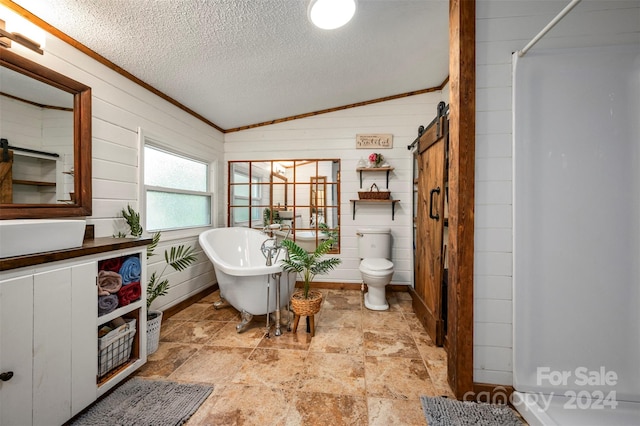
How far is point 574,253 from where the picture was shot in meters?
1.28

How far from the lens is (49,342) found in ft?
3.47

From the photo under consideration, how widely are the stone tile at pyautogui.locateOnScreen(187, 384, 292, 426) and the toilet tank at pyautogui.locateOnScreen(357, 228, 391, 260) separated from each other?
5.80 ft

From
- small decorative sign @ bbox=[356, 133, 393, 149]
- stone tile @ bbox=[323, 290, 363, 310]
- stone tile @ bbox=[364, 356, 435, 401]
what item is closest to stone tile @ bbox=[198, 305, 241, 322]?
stone tile @ bbox=[323, 290, 363, 310]

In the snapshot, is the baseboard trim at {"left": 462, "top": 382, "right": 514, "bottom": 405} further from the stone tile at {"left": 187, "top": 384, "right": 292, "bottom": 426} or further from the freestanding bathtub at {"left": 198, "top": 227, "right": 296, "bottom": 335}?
the freestanding bathtub at {"left": 198, "top": 227, "right": 296, "bottom": 335}

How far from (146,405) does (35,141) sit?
1572mm

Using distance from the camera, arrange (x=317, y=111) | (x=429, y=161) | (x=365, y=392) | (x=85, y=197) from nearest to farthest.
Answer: (x=365, y=392), (x=85, y=197), (x=429, y=161), (x=317, y=111)

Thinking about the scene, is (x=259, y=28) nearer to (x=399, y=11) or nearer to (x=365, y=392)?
(x=399, y=11)

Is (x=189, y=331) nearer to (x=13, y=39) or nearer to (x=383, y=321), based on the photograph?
(x=383, y=321)

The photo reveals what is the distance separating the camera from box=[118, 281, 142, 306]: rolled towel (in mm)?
1434

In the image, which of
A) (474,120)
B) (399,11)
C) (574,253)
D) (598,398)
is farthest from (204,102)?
(598,398)

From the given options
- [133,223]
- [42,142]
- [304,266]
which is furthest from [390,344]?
[42,142]

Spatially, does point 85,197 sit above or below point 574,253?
above

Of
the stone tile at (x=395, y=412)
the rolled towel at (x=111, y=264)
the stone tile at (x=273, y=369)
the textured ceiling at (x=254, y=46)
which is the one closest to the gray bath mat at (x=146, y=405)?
the stone tile at (x=273, y=369)

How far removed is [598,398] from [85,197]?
3.16m
